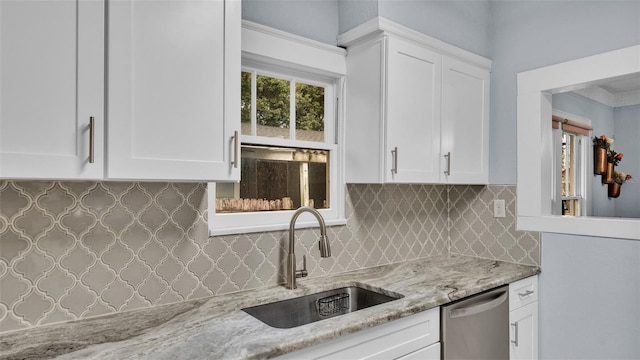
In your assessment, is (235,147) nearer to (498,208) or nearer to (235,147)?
(235,147)

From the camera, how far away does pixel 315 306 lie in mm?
1870

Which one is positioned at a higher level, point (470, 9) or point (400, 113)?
point (470, 9)

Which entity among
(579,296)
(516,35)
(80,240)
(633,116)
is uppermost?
(516,35)

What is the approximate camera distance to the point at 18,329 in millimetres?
1312

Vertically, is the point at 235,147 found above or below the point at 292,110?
below

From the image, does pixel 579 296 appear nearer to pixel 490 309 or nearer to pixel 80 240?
→ pixel 490 309

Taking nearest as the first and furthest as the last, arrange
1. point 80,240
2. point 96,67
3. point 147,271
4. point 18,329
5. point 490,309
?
point 96,67 → point 18,329 → point 80,240 → point 147,271 → point 490,309

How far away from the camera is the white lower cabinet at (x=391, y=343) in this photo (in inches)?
54.4

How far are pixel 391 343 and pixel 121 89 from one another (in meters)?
1.30

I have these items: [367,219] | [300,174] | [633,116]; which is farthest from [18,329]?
[633,116]

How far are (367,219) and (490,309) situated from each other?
0.77 meters

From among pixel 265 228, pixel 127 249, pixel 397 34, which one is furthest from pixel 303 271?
pixel 397 34

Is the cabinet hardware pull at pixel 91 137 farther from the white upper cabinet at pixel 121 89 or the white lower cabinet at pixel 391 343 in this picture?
the white lower cabinet at pixel 391 343

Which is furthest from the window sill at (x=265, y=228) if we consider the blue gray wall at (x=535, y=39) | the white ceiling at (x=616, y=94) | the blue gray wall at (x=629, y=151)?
the blue gray wall at (x=629, y=151)
